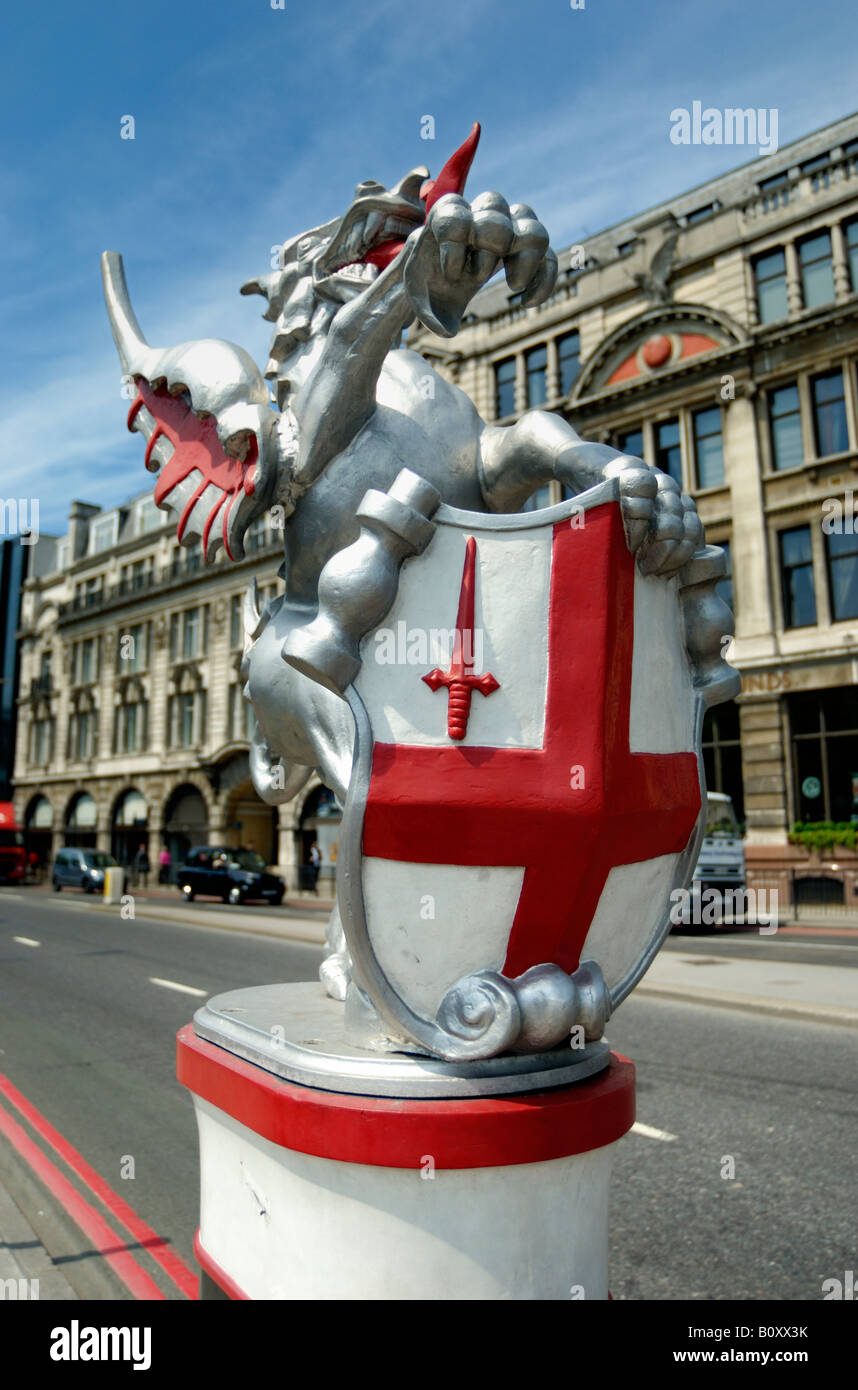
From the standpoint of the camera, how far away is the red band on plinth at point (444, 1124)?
171 cm

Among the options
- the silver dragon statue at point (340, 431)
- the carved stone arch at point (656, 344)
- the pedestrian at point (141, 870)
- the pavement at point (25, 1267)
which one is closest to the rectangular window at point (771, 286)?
the carved stone arch at point (656, 344)

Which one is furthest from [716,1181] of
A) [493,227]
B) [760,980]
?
[760,980]

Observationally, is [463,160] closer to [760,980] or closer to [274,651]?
[274,651]

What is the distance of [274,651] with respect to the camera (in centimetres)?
251

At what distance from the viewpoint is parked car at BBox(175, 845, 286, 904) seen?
78.4 ft

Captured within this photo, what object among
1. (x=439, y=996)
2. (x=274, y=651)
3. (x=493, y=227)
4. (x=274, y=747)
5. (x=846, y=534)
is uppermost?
(x=846, y=534)

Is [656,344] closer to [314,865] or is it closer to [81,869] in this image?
[314,865]

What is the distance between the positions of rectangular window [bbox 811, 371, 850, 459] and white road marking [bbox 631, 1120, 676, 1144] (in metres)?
17.8

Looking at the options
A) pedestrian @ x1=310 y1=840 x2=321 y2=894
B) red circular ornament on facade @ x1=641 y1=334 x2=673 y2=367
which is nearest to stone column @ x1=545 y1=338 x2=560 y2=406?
red circular ornament on facade @ x1=641 y1=334 x2=673 y2=367

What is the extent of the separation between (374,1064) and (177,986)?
322 inches

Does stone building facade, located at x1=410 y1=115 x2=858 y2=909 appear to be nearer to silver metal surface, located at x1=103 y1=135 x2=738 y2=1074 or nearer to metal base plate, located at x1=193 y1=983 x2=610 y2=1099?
silver metal surface, located at x1=103 y1=135 x2=738 y2=1074

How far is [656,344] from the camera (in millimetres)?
22125

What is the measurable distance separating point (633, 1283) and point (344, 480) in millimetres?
2828

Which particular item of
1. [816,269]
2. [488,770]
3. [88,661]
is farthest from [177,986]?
[88,661]
